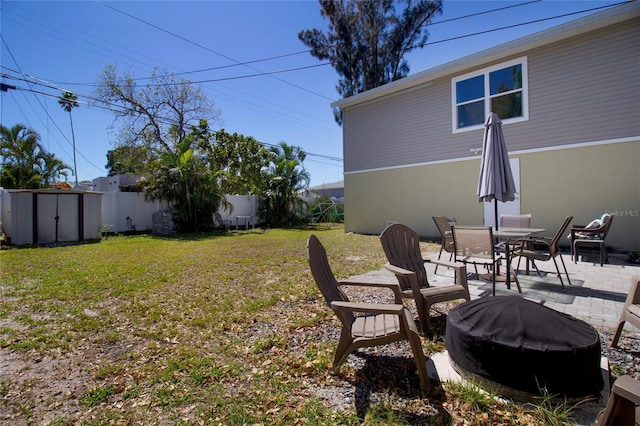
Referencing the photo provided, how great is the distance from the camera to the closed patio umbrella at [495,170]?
18.2 feet

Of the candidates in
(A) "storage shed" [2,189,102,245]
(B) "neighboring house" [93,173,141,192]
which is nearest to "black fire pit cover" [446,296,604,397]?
(A) "storage shed" [2,189,102,245]

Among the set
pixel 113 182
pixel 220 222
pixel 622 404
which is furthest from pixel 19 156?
pixel 622 404

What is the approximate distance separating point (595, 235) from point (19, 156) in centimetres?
2681

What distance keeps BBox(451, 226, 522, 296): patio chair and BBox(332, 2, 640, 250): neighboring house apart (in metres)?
5.52

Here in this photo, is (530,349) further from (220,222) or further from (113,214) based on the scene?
(113,214)

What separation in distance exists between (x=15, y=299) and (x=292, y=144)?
16.7 m

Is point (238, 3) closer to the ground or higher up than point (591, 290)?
higher up

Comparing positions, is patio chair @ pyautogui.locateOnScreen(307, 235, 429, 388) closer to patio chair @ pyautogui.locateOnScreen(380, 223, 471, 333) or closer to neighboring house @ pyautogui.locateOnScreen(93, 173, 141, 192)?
patio chair @ pyautogui.locateOnScreen(380, 223, 471, 333)

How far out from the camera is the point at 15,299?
443 centimetres

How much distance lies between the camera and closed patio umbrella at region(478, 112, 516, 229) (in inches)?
218

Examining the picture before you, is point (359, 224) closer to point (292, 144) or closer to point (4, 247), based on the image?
point (292, 144)

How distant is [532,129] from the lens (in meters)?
8.62

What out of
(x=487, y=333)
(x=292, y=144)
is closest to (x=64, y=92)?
(x=292, y=144)

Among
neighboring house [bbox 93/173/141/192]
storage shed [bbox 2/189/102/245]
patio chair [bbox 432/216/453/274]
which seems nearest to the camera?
patio chair [bbox 432/216/453/274]
